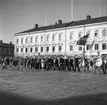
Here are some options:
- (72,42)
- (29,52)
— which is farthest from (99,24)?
(29,52)

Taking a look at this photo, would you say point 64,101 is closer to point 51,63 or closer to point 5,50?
point 51,63

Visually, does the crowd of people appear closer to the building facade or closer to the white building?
the white building

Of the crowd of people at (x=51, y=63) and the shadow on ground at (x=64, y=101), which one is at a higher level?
the crowd of people at (x=51, y=63)

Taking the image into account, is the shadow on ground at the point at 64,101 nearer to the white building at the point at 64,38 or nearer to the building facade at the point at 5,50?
the white building at the point at 64,38

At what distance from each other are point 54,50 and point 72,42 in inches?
281

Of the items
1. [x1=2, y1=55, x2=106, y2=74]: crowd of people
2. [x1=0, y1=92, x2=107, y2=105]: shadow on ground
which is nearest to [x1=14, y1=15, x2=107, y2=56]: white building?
[x1=2, y1=55, x2=106, y2=74]: crowd of people

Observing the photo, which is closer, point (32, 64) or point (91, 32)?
point (32, 64)

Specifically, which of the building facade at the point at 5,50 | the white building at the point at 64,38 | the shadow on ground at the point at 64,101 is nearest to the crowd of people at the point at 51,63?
the shadow on ground at the point at 64,101

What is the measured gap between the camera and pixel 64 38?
51812 millimetres

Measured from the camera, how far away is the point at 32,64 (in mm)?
22797

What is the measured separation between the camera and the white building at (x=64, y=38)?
1780 inches

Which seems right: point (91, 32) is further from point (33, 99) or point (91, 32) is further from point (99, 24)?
point (33, 99)

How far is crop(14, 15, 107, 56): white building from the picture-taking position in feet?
148

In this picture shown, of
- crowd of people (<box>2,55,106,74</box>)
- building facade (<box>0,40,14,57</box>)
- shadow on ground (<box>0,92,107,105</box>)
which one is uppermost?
building facade (<box>0,40,14,57</box>)
